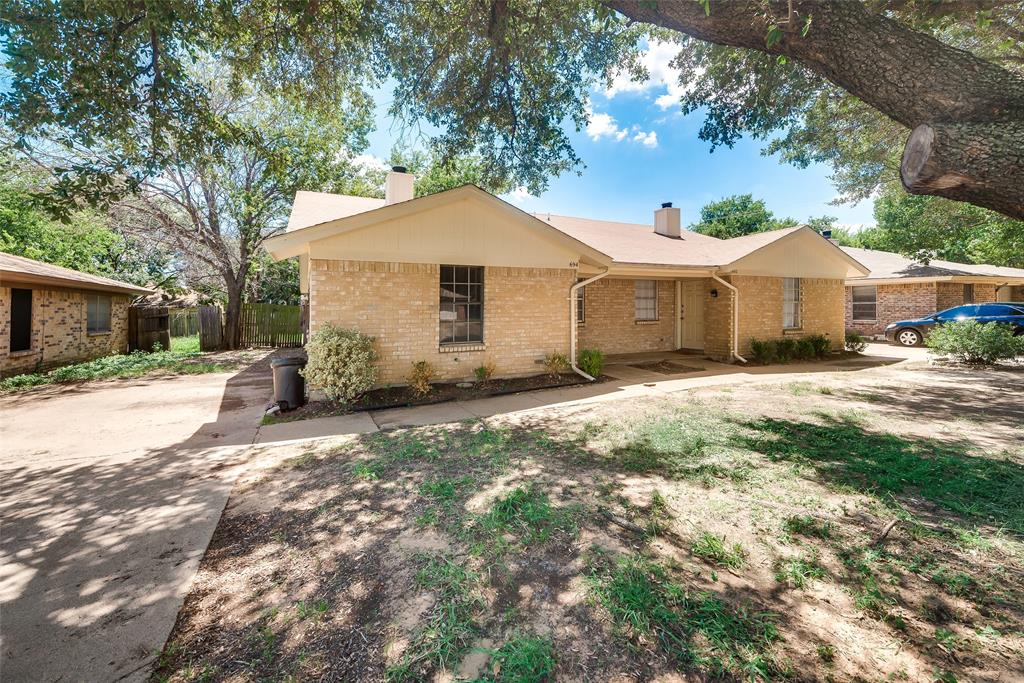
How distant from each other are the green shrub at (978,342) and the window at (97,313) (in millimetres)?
25545

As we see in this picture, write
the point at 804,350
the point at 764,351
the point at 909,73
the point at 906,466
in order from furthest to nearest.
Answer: the point at 804,350
the point at 764,351
the point at 906,466
the point at 909,73

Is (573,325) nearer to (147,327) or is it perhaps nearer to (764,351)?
(764,351)

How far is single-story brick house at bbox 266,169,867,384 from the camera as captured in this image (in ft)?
25.3

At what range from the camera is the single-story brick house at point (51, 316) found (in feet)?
32.1

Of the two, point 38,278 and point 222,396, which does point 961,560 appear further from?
point 38,278

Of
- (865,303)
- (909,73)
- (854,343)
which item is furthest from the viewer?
(865,303)

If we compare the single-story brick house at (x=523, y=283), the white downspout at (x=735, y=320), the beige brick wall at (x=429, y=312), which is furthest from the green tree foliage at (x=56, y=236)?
the white downspout at (x=735, y=320)

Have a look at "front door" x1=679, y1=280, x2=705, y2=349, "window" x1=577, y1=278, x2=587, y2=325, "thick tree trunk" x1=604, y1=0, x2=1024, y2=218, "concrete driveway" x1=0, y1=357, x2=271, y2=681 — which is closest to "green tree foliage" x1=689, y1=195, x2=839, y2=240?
"front door" x1=679, y1=280, x2=705, y2=349

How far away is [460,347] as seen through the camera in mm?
8719

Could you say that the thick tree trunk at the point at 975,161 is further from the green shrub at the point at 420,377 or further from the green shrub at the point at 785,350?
the green shrub at the point at 785,350

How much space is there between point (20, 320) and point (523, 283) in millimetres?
12781

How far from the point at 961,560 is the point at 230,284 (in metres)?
21.1

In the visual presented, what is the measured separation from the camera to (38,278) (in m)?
9.89

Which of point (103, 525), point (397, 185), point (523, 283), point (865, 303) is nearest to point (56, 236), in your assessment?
point (397, 185)
